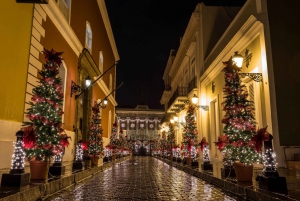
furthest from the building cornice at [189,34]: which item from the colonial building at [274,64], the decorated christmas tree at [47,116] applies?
the decorated christmas tree at [47,116]

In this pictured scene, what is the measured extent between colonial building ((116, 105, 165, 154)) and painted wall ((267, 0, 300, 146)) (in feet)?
231

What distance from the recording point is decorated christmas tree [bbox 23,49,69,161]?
6.97 meters

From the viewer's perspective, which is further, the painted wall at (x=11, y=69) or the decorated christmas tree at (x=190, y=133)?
the decorated christmas tree at (x=190, y=133)

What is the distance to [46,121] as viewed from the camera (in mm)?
7133

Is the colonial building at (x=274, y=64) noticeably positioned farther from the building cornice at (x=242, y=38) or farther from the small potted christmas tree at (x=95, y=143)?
the small potted christmas tree at (x=95, y=143)

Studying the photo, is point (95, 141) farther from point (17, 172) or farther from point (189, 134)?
point (17, 172)

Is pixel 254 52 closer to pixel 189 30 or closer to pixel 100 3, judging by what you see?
pixel 189 30

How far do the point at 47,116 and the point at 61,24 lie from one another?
7.28m

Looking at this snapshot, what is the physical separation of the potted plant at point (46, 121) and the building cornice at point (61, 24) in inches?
178

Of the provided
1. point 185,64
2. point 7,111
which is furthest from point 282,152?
point 185,64

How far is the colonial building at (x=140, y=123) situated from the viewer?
81.9 meters

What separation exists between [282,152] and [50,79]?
27.6 ft

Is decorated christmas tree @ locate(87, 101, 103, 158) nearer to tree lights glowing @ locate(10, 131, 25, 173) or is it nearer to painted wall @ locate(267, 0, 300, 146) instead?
tree lights glowing @ locate(10, 131, 25, 173)

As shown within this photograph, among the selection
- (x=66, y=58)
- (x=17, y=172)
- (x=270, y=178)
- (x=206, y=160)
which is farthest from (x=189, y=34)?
(x=17, y=172)
